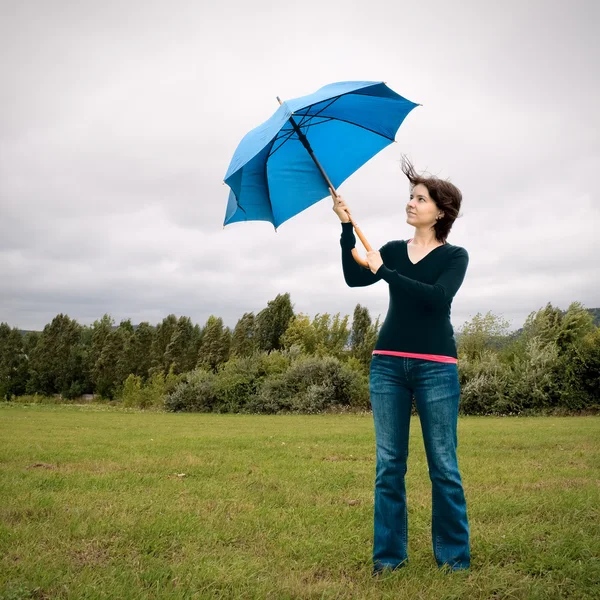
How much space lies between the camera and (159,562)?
4.04m

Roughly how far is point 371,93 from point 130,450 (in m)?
7.93

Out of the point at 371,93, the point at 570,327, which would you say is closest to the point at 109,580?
the point at 371,93

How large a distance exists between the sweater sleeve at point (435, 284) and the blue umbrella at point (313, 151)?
1.10 m

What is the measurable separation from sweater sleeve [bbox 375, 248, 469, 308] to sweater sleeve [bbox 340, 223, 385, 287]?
0.43 metres

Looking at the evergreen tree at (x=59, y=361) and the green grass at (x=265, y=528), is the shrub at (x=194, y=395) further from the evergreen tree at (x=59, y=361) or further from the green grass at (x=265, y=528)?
the evergreen tree at (x=59, y=361)

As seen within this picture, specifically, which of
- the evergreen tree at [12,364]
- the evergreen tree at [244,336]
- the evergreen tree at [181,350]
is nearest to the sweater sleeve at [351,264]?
the evergreen tree at [244,336]

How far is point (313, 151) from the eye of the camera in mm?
4707

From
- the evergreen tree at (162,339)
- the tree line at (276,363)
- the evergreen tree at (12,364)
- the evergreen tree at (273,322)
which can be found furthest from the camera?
the evergreen tree at (12,364)

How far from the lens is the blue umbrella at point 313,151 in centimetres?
454

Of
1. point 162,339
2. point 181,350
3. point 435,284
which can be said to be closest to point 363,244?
point 435,284

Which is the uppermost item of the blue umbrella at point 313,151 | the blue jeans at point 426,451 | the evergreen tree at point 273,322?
the evergreen tree at point 273,322

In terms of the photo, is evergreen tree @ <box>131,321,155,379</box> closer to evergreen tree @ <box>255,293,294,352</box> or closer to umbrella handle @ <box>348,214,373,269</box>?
evergreen tree @ <box>255,293,294,352</box>

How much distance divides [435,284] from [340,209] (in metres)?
1.00

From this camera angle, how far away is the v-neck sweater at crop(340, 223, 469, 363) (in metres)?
3.62
